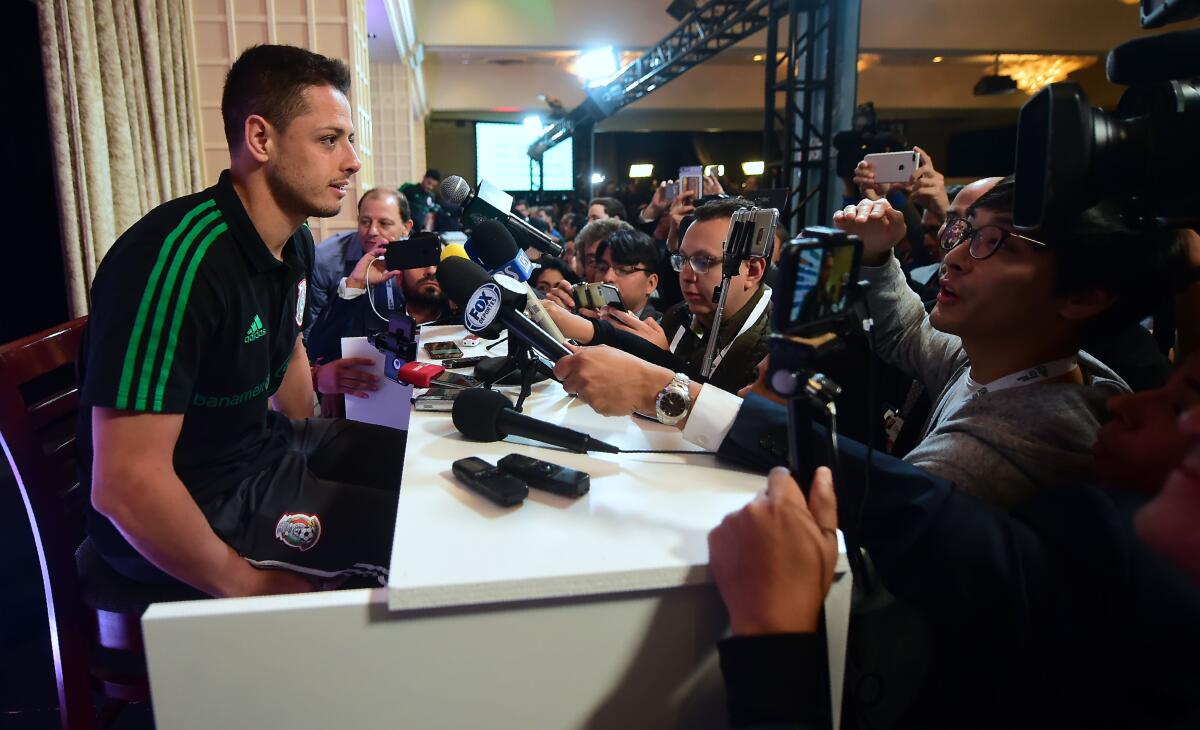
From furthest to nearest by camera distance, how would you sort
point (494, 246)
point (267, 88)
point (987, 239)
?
point (494, 246)
point (267, 88)
point (987, 239)

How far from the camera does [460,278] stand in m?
1.26

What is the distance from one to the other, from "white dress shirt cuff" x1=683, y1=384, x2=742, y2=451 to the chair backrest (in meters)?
1.07

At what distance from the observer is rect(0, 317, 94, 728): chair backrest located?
1104 mm

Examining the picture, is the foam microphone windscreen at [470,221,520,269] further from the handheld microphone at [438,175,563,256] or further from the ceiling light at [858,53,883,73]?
the ceiling light at [858,53,883,73]

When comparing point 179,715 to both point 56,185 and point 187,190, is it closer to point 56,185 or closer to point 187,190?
point 56,185

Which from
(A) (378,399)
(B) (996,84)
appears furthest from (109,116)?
(B) (996,84)

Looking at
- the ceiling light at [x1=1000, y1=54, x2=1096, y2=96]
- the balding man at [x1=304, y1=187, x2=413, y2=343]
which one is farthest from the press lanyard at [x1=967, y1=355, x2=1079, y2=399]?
the ceiling light at [x1=1000, y1=54, x2=1096, y2=96]

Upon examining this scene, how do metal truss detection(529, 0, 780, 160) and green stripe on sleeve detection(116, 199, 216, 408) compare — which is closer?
green stripe on sleeve detection(116, 199, 216, 408)

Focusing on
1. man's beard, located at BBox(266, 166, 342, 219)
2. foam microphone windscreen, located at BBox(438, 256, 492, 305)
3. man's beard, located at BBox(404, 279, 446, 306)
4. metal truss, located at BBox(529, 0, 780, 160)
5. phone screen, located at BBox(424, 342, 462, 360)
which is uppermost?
metal truss, located at BBox(529, 0, 780, 160)

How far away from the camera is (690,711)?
81 centimetres

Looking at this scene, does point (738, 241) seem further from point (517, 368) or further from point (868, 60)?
point (868, 60)

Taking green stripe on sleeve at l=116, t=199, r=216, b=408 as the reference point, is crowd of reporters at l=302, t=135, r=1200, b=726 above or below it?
below

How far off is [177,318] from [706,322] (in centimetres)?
131

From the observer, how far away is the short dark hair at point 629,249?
2.71 m
